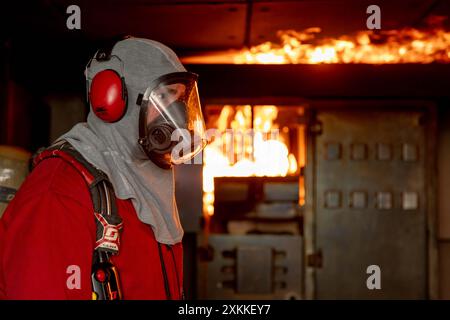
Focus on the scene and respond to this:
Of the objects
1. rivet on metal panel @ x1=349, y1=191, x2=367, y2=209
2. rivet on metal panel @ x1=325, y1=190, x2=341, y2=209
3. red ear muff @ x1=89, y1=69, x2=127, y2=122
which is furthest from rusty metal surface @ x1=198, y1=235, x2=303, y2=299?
red ear muff @ x1=89, y1=69, x2=127, y2=122

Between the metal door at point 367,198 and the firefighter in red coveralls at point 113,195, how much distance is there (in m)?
2.99

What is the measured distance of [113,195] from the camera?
1.88m

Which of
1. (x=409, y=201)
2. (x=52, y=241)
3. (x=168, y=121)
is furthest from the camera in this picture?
(x=409, y=201)

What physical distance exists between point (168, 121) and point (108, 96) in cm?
23

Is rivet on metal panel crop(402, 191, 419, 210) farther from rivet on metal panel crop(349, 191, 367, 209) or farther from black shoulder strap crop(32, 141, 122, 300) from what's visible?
black shoulder strap crop(32, 141, 122, 300)

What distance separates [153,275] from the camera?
2002 millimetres

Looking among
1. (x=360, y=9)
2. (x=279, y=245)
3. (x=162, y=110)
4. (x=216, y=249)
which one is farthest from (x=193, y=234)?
(x=162, y=110)

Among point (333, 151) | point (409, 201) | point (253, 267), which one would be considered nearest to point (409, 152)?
point (409, 201)

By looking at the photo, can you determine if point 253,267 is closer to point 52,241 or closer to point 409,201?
point 409,201

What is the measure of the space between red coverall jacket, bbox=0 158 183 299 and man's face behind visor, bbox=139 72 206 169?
0.31m

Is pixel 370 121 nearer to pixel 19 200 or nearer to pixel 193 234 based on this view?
pixel 193 234

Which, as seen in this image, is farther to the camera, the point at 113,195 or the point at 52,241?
the point at 113,195

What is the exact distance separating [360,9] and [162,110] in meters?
2.25

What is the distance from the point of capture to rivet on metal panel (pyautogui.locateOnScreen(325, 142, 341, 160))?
5.12 meters
